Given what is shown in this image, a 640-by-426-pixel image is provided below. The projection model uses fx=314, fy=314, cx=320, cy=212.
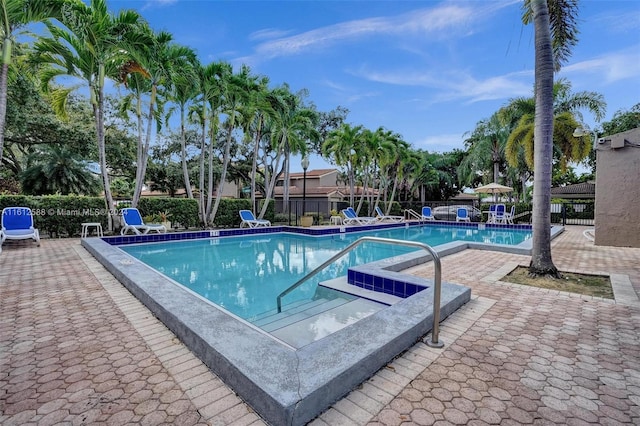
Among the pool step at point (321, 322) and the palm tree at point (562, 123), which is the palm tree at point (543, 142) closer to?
the pool step at point (321, 322)

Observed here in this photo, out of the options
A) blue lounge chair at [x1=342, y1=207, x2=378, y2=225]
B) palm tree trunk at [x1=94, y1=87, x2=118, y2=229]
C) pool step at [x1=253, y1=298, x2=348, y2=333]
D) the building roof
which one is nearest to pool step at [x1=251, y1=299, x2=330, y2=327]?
pool step at [x1=253, y1=298, x2=348, y2=333]

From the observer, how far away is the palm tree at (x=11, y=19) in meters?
7.34

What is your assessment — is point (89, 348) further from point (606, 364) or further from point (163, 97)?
point (163, 97)

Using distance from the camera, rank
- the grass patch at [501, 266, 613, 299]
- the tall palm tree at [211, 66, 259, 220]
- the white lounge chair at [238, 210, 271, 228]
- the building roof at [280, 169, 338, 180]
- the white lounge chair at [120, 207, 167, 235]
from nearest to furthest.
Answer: the grass patch at [501, 266, 613, 299] → the white lounge chair at [120, 207, 167, 235] → the tall palm tree at [211, 66, 259, 220] → the white lounge chair at [238, 210, 271, 228] → the building roof at [280, 169, 338, 180]

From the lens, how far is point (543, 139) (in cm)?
525

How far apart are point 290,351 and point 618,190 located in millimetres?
10563

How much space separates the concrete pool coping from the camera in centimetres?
187

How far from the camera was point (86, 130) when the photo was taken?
56.2 feet

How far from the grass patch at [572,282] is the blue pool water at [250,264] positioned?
2.95m

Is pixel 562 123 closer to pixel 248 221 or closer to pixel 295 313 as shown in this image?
pixel 248 221

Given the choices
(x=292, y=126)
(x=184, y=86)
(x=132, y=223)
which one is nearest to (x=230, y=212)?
(x=132, y=223)

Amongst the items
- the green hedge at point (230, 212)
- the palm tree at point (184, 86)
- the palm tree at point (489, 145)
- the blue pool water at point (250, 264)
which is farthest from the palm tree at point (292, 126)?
the palm tree at point (489, 145)

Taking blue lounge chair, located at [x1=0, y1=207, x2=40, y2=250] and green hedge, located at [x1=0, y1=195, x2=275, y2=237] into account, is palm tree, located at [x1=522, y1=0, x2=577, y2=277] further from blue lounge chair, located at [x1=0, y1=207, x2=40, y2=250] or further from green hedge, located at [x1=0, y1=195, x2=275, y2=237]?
green hedge, located at [x1=0, y1=195, x2=275, y2=237]

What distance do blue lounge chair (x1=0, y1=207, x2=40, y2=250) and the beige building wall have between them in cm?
1581
